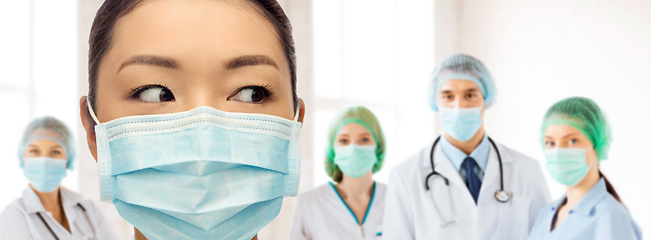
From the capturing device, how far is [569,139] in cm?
246

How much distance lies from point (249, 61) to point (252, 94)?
8cm

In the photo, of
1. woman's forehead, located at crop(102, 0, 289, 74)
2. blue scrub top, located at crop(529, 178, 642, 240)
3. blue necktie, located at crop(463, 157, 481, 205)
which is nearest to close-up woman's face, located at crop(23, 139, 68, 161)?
woman's forehead, located at crop(102, 0, 289, 74)

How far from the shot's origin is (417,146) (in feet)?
21.9

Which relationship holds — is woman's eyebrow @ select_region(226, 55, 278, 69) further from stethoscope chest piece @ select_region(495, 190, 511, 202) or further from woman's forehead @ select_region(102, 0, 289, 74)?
stethoscope chest piece @ select_region(495, 190, 511, 202)

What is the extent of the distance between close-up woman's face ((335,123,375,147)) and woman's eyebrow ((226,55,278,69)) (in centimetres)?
216

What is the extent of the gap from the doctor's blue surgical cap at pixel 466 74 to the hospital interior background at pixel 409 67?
2.46 m

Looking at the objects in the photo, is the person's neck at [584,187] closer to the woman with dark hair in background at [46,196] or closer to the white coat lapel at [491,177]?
the white coat lapel at [491,177]

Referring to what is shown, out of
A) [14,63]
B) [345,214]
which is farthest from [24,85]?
[345,214]

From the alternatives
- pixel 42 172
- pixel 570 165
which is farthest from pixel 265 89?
pixel 42 172

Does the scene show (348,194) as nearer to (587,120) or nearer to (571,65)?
(587,120)

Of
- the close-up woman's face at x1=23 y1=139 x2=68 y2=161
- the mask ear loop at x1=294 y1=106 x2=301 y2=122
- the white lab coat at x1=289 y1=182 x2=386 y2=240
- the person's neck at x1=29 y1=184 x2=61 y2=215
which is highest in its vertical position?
the mask ear loop at x1=294 y1=106 x2=301 y2=122

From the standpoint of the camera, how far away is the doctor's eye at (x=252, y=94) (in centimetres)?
103

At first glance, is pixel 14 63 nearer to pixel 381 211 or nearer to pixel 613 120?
pixel 381 211

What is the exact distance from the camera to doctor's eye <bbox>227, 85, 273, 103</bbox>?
1027 mm
